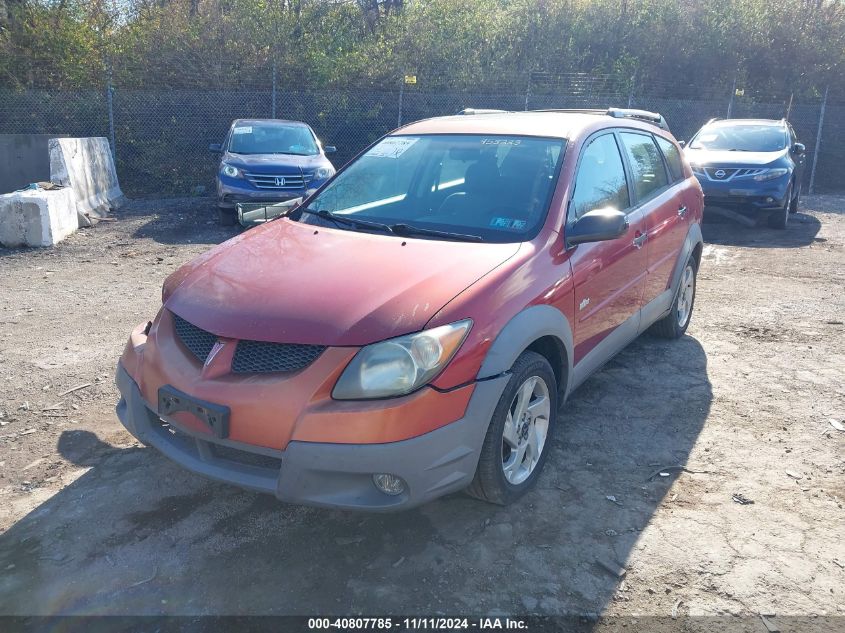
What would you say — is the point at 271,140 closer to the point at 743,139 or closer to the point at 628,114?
the point at 628,114

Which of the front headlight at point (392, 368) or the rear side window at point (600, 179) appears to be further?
the rear side window at point (600, 179)

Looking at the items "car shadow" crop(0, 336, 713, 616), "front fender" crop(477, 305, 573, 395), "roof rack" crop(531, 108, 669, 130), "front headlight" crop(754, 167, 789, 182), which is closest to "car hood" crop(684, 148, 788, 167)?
"front headlight" crop(754, 167, 789, 182)

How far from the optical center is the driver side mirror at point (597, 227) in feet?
11.5

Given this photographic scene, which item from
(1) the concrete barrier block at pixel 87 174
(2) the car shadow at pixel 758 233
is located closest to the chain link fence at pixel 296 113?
(1) the concrete barrier block at pixel 87 174

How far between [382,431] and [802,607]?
1.78 meters

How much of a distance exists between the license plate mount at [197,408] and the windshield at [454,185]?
4.85ft

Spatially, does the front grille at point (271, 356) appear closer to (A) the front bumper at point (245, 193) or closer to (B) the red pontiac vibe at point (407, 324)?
(B) the red pontiac vibe at point (407, 324)

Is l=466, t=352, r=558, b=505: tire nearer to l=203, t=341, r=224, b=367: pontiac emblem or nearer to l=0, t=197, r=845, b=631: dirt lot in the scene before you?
l=0, t=197, r=845, b=631: dirt lot

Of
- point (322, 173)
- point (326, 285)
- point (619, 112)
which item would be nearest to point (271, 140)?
point (322, 173)

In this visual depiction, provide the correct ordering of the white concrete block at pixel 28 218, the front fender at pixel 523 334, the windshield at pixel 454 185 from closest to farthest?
1. the front fender at pixel 523 334
2. the windshield at pixel 454 185
3. the white concrete block at pixel 28 218

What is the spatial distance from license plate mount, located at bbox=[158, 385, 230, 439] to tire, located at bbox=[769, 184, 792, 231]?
10.4 m

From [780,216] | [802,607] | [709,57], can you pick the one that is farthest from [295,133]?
[709,57]

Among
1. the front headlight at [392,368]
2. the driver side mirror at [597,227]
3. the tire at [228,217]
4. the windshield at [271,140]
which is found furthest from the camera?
the windshield at [271,140]

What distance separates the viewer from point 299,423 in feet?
8.82
